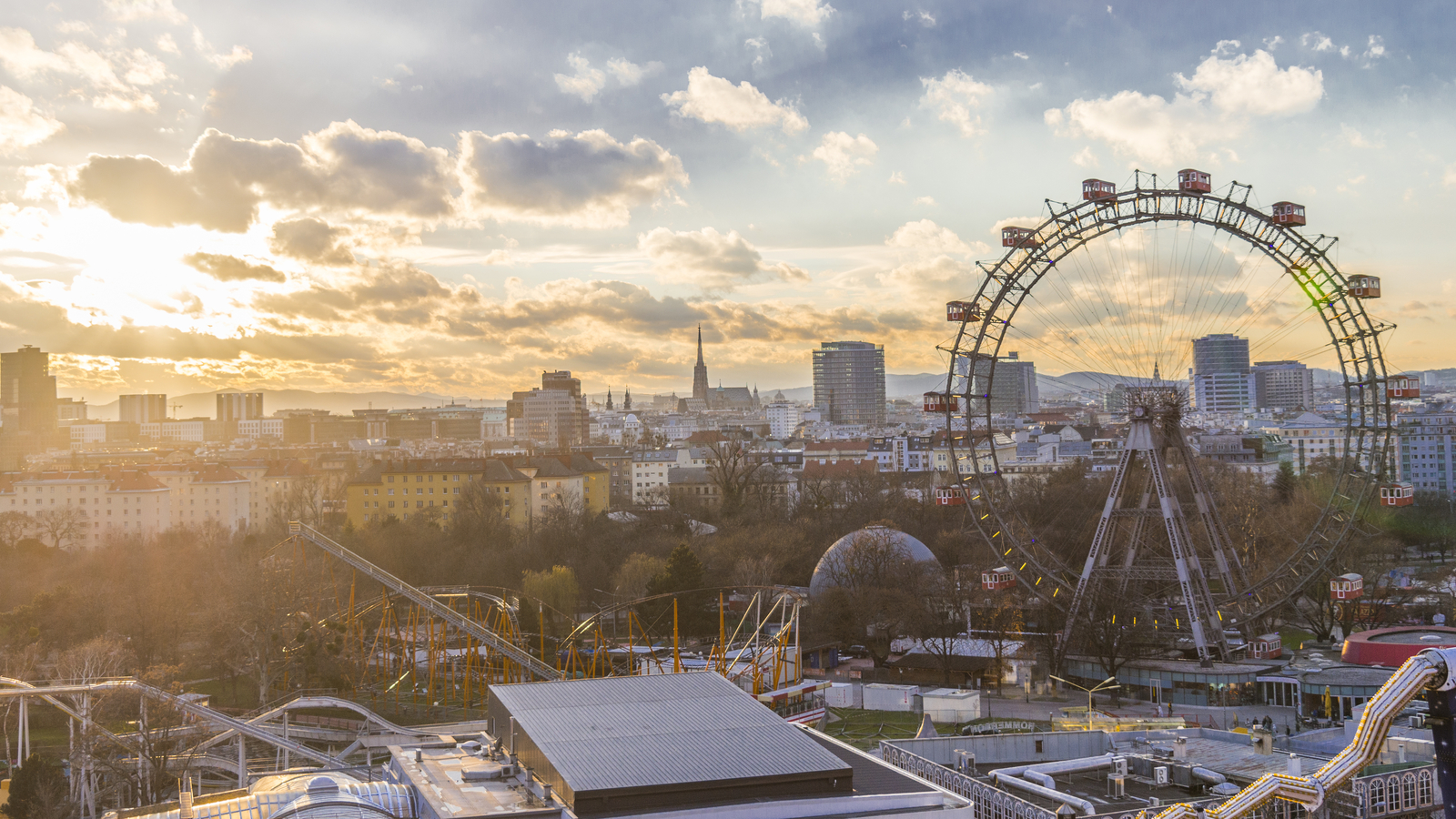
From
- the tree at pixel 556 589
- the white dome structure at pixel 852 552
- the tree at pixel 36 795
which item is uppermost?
the white dome structure at pixel 852 552

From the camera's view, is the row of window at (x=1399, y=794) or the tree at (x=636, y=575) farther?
the tree at (x=636, y=575)

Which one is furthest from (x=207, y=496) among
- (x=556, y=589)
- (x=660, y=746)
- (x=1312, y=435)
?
(x=1312, y=435)

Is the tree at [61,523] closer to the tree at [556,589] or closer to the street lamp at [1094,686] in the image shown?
the tree at [556,589]

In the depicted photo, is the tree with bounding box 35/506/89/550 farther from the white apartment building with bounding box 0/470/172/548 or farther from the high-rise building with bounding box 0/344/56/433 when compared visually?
the high-rise building with bounding box 0/344/56/433

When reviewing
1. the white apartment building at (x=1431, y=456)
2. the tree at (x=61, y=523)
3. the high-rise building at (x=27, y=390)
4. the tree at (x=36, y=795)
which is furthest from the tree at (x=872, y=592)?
the high-rise building at (x=27, y=390)

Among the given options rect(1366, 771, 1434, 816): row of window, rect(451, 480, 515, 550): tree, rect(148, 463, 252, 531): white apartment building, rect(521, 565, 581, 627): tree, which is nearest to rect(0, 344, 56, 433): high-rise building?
rect(148, 463, 252, 531): white apartment building

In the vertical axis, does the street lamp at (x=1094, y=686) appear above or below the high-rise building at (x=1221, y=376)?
below
